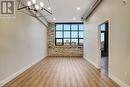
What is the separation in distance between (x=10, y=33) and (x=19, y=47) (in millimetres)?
1132

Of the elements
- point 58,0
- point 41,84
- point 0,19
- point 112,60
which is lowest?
point 41,84

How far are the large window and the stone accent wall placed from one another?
1.26 ft

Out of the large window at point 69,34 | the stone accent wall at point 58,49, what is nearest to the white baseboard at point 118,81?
the stone accent wall at point 58,49

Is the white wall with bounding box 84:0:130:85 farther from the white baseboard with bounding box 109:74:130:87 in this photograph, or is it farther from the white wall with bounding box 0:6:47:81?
the white wall with bounding box 0:6:47:81

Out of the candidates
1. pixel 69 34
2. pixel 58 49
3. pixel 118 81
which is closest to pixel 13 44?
pixel 118 81

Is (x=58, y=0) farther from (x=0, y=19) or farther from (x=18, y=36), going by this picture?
(x=0, y=19)

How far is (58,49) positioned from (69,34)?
5.47 feet

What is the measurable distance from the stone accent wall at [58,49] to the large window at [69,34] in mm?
385

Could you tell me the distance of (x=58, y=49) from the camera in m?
14.9

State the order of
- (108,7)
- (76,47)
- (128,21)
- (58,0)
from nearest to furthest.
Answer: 1. (128,21)
2. (108,7)
3. (58,0)
4. (76,47)

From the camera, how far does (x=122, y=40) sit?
4.88 metres

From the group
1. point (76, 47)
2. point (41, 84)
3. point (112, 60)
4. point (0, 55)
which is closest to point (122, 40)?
point (112, 60)

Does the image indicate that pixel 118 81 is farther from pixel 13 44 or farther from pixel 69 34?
pixel 69 34

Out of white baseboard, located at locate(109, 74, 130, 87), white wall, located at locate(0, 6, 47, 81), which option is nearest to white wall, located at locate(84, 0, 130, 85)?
white baseboard, located at locate(109, 74, 130, 87)
